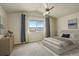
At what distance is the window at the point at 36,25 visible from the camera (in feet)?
13.2

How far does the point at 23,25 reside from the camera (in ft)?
13.7

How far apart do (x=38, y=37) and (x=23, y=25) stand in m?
0.91

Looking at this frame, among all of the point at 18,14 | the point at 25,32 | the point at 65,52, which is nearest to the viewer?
the point at 65,52

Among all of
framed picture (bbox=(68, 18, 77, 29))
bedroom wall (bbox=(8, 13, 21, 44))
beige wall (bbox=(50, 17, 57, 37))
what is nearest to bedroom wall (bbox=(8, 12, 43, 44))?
bedroom wall (bbox=(8, 13, 21, 44))

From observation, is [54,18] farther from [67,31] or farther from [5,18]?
[5,18]

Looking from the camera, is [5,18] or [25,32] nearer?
[5,18]

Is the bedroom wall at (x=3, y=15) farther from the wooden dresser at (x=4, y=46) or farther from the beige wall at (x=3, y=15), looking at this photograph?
the wooden dresser at (x=4, y=46)

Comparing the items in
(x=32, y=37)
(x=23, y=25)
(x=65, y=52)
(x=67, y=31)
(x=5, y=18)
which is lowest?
(x=65, y=52)

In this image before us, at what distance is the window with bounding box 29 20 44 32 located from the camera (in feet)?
13.2

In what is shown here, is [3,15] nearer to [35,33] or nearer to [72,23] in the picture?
[35,33]

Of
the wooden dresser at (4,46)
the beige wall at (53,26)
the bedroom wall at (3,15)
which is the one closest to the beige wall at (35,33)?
the beige wall at (53,26)

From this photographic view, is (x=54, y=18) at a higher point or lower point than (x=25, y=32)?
higher

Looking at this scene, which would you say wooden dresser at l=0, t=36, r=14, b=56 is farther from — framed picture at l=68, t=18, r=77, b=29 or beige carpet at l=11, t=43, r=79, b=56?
framed picture at l=68, t=18, r=77, b=29

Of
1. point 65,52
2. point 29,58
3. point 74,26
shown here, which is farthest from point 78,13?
point 29,58
